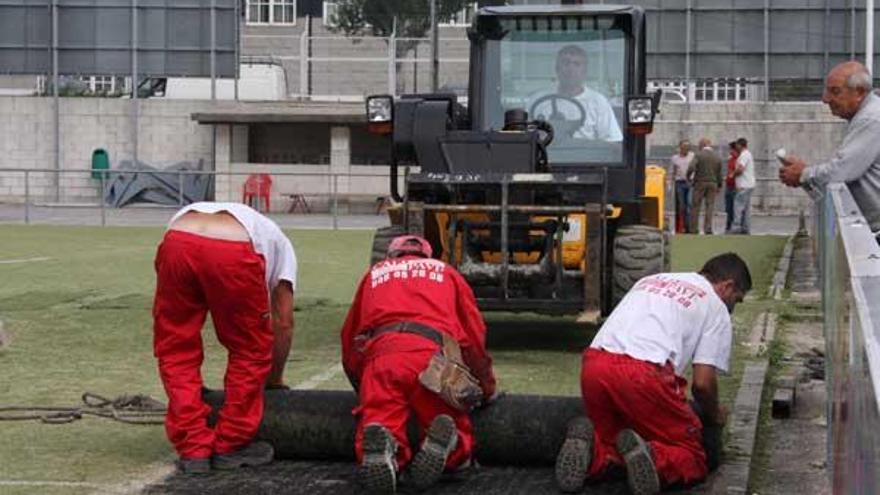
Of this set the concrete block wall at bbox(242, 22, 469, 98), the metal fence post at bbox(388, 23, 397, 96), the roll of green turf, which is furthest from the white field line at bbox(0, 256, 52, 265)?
the metal fence post at bbox(388, 23, 397, 96)

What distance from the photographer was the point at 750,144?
137ft

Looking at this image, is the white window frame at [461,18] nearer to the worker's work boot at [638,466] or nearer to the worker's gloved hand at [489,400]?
the worker's gloved hand at [489,400]

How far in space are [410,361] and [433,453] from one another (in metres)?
0.44

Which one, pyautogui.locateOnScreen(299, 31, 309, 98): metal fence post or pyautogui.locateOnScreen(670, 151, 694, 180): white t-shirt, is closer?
pyautogui.locateOnScreen(670, 151, 694, 180): white t-shirt

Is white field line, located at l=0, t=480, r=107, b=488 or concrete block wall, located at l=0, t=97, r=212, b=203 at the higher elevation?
concrete block wall, located at l=0, t=97, r=212, b=203

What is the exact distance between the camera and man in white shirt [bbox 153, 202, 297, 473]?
8.29m

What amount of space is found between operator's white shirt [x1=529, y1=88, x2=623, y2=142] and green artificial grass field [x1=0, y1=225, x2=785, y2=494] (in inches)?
62.3

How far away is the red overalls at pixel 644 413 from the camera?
25.8 feet

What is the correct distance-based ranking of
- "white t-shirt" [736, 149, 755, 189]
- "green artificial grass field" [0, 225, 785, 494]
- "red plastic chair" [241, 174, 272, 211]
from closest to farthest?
"green artificial grass field" [0, 225, 785, 494] < "white t-shirt" [736, 149, 755, 189] < "red plastic chair" [241, 174, 272, 211]

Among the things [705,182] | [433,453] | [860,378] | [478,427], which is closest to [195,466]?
[433,453]

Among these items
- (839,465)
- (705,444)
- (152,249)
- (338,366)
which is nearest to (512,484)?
(705,444)

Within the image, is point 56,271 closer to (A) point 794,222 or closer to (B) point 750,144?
(A) point 794,222

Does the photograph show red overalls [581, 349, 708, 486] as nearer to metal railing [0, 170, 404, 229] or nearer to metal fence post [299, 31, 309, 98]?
metal railing [0, 170, 404, 229]

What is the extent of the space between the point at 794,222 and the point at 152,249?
54.7 ft
